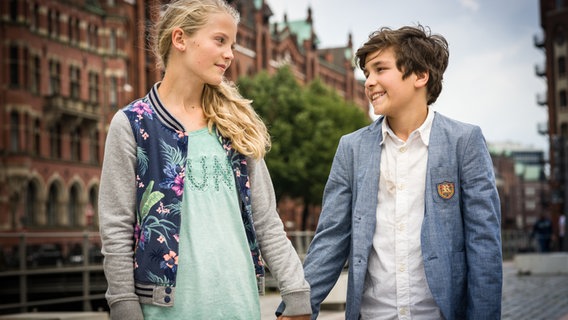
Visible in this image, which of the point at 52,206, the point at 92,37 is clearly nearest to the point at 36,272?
the point at 52,206

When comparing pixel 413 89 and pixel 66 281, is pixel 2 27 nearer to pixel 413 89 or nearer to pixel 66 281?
pixel 66 281

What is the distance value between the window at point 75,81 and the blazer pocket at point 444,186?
43.0 meters

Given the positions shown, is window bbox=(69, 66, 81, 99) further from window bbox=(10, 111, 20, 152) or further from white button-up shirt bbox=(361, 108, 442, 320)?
white button-up shirt bbox=(361, 108, 442, 320)

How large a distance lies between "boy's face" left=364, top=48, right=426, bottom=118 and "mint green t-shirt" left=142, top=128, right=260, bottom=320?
88 cm

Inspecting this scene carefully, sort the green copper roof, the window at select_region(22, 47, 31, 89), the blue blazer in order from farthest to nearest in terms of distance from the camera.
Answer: the green copper roof, the window at select_region(22, 47, 31, 89), the blue blazer

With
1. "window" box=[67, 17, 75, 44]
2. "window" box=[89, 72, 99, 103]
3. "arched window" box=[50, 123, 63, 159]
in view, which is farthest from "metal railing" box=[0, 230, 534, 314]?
"window" box=[89, 72, 99, 103]

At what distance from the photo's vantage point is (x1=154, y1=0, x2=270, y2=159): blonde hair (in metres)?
3.25

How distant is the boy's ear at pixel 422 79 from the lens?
3.81 metres

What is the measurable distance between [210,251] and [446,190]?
1.09m

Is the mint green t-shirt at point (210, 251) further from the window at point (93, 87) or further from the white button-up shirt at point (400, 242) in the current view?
the window at point (93, 87)

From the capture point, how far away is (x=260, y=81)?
5194cm

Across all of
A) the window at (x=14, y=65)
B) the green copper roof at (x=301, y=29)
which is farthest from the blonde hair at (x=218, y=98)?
the green copper roof at (x=301, y=29)

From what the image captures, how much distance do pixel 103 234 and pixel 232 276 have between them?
0.45m

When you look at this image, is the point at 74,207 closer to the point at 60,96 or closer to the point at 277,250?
the point at 60,96
